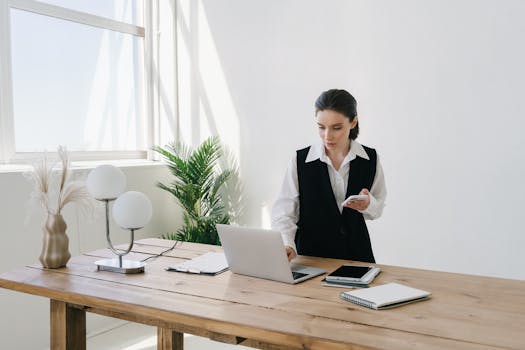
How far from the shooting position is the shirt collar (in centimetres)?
258

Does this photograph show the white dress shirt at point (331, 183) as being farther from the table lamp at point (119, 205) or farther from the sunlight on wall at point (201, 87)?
the sunlight on wall at point (201, 87)

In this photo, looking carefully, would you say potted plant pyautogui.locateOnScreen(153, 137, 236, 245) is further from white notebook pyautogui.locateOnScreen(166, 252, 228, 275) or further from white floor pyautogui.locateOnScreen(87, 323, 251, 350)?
white notebook pyautogui.locateOnScreen(166, 252, 228, 275)

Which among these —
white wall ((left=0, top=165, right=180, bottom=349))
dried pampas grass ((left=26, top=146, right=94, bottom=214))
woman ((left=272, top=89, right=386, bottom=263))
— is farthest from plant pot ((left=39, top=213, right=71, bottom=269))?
woman ((left=272, top=89, right=386, bottom=263))

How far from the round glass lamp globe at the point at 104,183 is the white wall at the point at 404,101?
7.01 ft

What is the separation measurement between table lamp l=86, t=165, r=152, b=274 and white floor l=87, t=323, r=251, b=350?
1541mm

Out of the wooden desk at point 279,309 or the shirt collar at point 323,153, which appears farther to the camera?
the shirt collar at point 323,153

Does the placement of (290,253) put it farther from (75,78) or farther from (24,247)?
(75,78)

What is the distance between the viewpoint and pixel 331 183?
8.57ft

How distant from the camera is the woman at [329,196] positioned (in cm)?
257

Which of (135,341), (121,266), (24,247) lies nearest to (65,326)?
(121,266)

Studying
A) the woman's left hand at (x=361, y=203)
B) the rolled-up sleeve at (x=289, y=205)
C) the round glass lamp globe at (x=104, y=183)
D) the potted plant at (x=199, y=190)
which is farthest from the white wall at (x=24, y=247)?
the woman's left hand at (x=361, y=203)

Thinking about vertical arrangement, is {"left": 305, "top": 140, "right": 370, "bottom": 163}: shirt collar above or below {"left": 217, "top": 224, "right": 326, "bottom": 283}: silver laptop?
above

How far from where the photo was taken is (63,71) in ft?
13.7

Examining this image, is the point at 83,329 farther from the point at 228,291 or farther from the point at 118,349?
the point at 118,349
